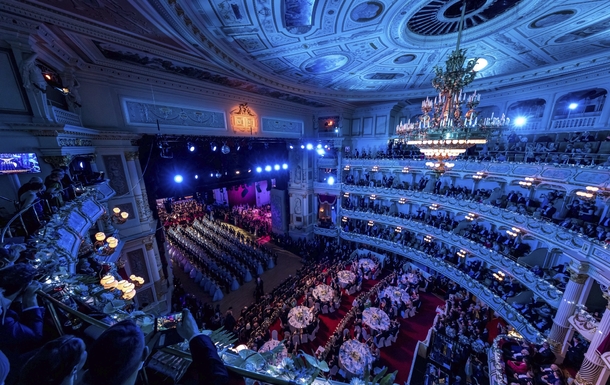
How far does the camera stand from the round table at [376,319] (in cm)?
919

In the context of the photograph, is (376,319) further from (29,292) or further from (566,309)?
(29,292)

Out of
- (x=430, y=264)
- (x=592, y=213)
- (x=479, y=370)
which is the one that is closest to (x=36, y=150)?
(x=479, y=370)

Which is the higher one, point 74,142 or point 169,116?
point 169,116

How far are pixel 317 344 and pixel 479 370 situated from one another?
6.13 meters

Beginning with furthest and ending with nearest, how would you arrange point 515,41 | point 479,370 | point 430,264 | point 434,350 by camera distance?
point 430,264 < point 434,350 < point 479,370 < point 515,41

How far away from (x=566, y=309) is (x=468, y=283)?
4112mm

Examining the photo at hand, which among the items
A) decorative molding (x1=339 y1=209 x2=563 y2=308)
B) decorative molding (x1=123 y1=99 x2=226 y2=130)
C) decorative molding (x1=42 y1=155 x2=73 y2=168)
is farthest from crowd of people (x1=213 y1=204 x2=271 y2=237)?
decorative molding (x1=42 y1=155 x2=73 y2=168)

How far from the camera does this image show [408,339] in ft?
33.7

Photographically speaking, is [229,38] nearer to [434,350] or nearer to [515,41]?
[515,41]

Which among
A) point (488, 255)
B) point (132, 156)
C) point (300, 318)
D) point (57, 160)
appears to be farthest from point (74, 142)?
point (488, 255)

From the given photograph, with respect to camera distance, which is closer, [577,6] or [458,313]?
[577,6]

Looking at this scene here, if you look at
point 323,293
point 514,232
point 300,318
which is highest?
point 514,232

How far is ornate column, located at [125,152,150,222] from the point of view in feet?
30.0

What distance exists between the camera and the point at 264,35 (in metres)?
6.78
